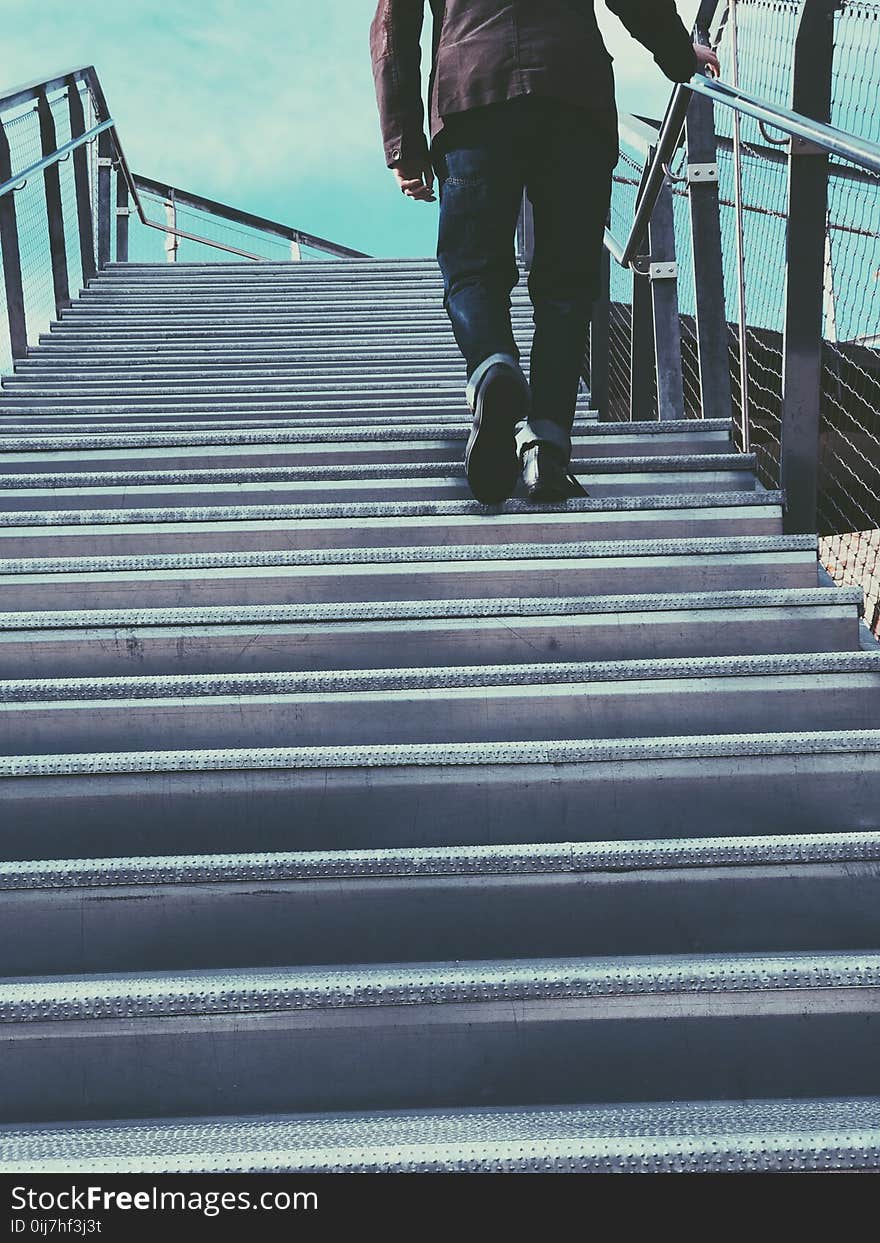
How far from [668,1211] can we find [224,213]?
278 inches

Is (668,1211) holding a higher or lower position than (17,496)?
lower

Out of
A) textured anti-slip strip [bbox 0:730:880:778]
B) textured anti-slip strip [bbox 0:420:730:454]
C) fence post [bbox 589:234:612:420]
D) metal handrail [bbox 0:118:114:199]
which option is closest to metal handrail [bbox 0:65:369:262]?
metal handrail [bbox 0:118:114:199]

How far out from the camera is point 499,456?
1.86 meters

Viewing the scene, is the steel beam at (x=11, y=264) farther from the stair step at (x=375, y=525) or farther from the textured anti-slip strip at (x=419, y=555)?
the textured anti-slip strip at (x=419, y=555)

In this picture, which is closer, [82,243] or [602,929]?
[602,929]

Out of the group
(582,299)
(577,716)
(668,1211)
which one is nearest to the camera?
(668,1211)

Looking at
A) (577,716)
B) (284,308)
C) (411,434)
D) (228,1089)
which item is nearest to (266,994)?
(228,1089)

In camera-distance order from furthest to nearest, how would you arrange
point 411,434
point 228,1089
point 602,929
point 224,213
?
1. point 224,213
2. point 411,434
3. point 602,929
4. point 228,1089

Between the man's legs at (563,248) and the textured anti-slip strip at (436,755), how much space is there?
0.80 meters

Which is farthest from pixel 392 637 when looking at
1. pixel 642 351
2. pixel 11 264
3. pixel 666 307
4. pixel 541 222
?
pixel 11 264

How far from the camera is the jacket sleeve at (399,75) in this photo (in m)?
1.99

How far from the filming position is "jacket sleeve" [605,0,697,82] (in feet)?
6.68

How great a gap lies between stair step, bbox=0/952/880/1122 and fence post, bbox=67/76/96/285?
4.53 metres

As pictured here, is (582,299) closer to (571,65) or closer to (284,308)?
(571,65)
